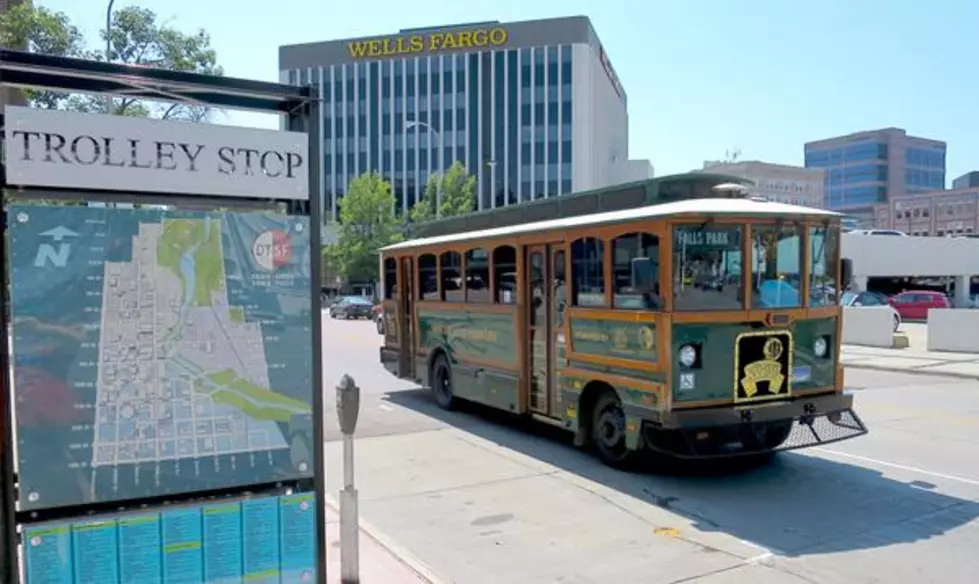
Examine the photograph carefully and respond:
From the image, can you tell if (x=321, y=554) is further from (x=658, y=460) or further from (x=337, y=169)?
(x=337, y=169)

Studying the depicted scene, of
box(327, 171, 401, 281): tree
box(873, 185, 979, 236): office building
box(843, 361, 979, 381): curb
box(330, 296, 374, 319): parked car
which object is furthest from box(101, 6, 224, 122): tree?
box(873, 185, 979, 236): office building

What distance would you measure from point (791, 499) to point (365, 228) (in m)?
51.9

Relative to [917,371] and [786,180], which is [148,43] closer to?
[917,371]

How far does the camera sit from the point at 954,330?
2156cm

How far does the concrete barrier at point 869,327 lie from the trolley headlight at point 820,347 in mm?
17415

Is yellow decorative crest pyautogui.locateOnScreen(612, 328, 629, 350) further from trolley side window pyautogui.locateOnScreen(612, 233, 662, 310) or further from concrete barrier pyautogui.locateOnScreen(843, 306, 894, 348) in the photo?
concrete barrier pyautogui.locateOnScreen(843, 306, 894, 348)

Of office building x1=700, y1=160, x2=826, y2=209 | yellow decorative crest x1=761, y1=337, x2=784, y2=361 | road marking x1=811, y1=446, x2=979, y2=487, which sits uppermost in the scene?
office building x1=700, y1=160, x2=826, y2=209

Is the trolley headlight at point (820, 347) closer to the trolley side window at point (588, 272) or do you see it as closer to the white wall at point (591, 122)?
the trolley side window at point (588, 272)

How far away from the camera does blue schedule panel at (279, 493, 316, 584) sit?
4.17 m

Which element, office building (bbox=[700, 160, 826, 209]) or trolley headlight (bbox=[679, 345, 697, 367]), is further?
office building (bbox=[700, 160, 826, 209])

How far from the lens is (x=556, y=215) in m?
9.86

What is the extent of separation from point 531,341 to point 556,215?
1.70 meters

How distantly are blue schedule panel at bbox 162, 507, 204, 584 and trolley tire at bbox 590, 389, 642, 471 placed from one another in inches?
198

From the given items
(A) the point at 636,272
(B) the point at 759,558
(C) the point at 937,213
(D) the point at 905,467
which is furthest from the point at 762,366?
(C) the point at 937,213
